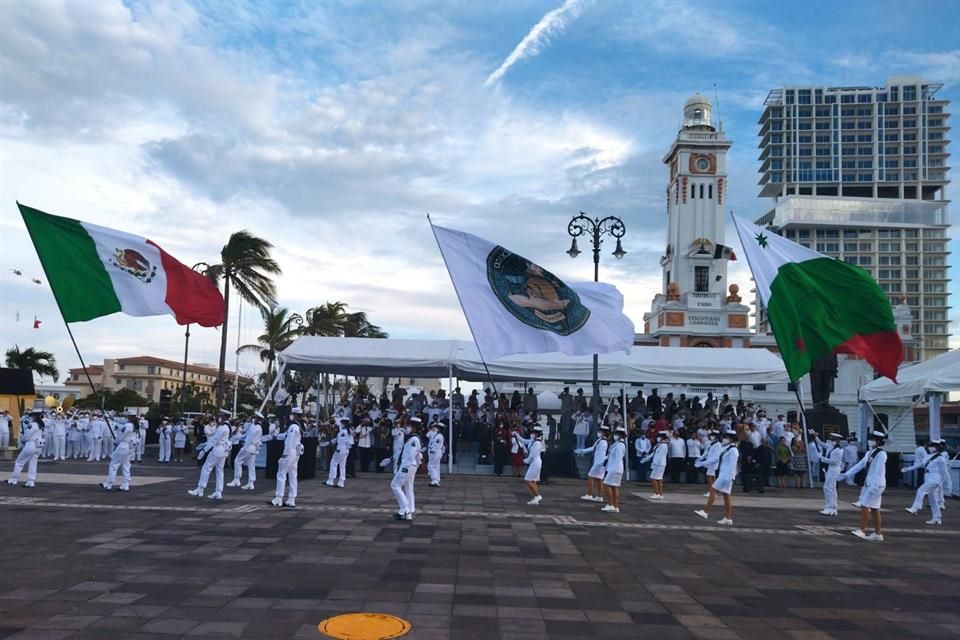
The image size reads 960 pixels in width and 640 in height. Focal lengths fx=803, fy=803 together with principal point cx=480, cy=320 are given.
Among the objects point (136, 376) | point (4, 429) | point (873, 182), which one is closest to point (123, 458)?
point (4, 429)

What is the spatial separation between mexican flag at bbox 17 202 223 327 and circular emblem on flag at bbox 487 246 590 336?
6.40m

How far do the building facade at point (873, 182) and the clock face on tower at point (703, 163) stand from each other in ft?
179

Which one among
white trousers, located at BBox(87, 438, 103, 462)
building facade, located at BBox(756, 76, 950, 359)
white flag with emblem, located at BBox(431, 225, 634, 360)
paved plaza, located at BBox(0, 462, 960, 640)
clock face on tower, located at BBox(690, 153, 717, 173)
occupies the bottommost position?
white trousers, located at BBox(87, 438, 103, 462)

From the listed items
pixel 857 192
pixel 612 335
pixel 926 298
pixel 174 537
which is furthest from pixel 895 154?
pixel 174 537

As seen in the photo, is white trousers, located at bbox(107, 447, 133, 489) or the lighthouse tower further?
the lighthouse tower

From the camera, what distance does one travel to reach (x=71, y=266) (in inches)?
615

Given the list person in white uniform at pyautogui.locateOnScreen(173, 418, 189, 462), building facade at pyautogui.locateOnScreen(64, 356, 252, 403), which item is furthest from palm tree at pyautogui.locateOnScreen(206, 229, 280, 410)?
building facade at pyautogui.locateOnScreen(64, 356, 252, 403)

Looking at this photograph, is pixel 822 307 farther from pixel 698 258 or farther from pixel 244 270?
pixel 698 258

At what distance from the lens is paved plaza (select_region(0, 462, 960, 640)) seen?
295 inches

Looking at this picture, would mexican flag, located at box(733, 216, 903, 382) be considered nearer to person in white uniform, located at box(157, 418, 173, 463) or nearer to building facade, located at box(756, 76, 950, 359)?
person in white uniform, located at box(157, 418, 173, 463)

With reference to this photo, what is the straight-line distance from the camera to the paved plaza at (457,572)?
24.6ft

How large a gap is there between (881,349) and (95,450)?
26.6 metres

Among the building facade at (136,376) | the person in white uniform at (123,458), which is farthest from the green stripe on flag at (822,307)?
the building facade at (136,376)

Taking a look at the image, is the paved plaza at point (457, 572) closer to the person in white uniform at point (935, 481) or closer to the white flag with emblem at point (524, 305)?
the person in white uniform at point (935, 481)
